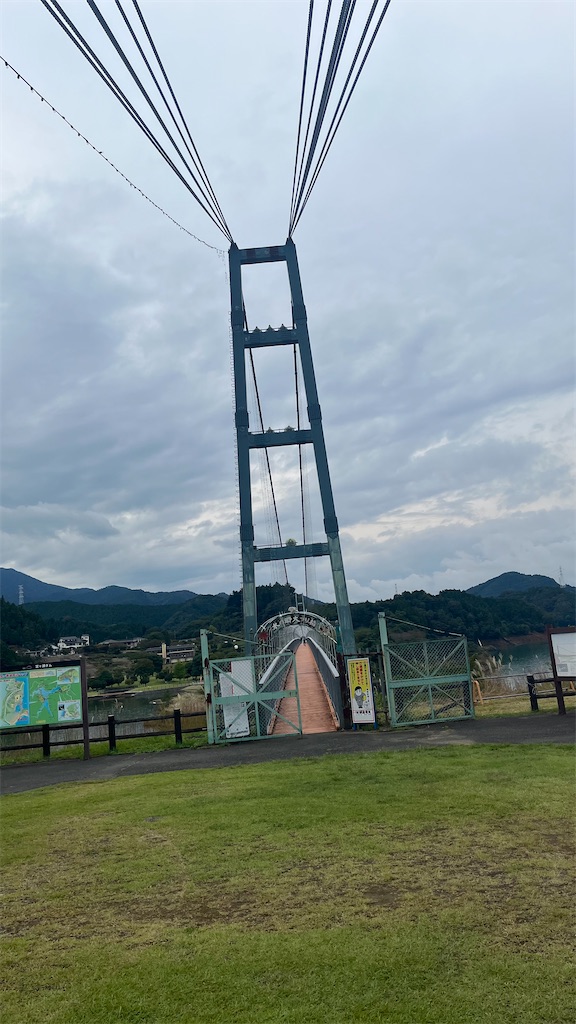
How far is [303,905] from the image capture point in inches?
177

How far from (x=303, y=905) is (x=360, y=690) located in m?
8.75

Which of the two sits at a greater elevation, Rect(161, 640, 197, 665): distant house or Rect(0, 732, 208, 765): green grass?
Rect(161, 640, 197, 665): distant house

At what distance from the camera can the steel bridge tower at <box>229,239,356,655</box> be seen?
2461cm

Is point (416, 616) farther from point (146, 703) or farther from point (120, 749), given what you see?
point (120, 749)

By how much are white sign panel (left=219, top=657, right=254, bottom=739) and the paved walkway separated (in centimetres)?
40

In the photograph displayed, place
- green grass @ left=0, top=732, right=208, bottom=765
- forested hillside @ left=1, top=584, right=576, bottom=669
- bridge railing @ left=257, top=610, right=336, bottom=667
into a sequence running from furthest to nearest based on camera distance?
forested hillside @ left=1, top=584, right=576, bottom=669 < bridge railing @ left=257, top=610, right=336, bottom=667 < green grass @ left=0, top=732, right=208, bottom=765

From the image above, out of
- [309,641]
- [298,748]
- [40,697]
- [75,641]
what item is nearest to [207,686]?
[298,748]

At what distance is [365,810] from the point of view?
22.2 feet

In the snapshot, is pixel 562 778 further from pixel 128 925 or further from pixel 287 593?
pixel 287 593

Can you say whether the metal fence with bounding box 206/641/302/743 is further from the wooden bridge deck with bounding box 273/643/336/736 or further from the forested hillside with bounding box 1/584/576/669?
the forested hillside with bounding box 1/584/576/669

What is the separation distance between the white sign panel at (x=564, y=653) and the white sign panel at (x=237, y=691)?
612cm

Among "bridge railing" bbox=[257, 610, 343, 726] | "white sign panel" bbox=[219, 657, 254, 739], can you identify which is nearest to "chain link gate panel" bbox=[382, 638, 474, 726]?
"bridge railing" bbox=[257, 610, 343, 726]

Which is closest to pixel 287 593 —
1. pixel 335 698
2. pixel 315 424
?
pixel 315 424

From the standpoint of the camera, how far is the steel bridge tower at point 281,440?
80.7 ft
